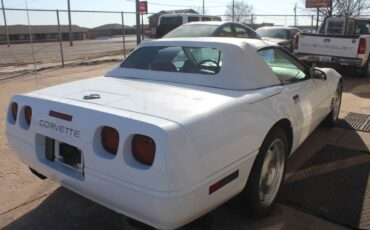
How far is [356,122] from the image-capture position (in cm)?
609

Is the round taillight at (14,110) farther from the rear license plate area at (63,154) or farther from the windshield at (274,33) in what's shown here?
the windshield at (274,33)

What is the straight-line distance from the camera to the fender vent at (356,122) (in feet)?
19.1

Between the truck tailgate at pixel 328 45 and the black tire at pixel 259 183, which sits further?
the truck tailgate at pixel 328 45

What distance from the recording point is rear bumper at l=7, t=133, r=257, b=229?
7.22 feet

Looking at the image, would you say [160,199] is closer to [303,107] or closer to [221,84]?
[221,84]

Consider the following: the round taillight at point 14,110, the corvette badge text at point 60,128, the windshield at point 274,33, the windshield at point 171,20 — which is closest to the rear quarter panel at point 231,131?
the corvette badge text at point 60,128

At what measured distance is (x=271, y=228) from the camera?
10.1ft

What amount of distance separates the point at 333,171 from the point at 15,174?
11.0 feet

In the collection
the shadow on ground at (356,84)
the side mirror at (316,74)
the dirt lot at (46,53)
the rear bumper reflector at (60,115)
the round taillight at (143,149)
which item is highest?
the side mirror at (316,74)

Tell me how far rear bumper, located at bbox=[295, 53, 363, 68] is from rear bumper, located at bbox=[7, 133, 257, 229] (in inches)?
345

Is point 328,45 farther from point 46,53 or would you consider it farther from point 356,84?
point 46,53

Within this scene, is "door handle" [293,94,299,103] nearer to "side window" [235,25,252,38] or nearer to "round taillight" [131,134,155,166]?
"round taillight" [131,134,155,166]

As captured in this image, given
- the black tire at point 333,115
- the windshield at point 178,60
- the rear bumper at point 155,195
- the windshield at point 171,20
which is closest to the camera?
the rear bumper at point 155,195

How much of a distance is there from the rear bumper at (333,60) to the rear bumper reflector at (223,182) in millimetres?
8987
